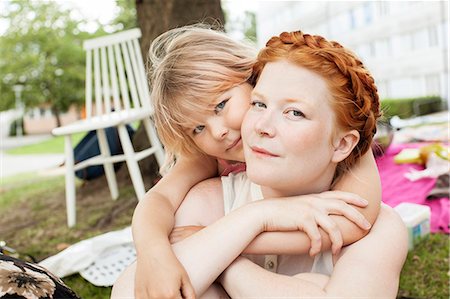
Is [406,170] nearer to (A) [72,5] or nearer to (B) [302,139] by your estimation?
(B) [302,139]

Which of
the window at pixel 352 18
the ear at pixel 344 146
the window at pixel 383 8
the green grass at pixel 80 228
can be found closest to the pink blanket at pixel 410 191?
the green grass at pixel 80 228

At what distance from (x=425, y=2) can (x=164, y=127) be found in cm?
1400

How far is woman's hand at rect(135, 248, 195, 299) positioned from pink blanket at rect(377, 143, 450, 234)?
1.64 m

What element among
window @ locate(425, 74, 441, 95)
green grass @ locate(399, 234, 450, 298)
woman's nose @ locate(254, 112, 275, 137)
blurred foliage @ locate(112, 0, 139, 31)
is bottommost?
window @ locate(425, 74, 441, 95)

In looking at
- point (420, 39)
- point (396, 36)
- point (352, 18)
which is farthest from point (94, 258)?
point (352, 18)

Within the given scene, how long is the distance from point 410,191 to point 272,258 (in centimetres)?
214

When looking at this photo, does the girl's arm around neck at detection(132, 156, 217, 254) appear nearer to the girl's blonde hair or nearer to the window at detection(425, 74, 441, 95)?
the girl's blonde hair

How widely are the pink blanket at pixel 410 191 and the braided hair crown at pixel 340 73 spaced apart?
1.44 meters

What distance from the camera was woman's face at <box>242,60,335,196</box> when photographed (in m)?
0.96

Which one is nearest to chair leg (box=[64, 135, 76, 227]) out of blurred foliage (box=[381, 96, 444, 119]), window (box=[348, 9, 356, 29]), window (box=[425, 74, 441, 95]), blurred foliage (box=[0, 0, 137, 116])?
blurred foliage (box=[381, 96, 444, 119])

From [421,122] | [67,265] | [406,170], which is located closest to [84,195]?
A: [67,265]

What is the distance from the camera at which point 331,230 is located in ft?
3.20

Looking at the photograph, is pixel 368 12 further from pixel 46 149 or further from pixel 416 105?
pixel 46 149

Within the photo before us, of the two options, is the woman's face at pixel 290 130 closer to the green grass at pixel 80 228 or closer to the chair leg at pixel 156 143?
the green grass at pixel 80 228
